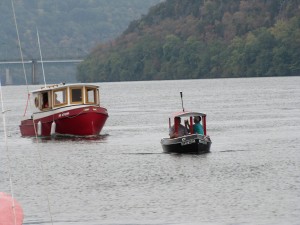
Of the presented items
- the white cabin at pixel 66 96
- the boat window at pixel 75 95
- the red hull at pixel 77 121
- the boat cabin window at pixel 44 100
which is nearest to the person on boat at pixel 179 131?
the red hull at pixel 77 121

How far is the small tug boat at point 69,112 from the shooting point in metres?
72.1

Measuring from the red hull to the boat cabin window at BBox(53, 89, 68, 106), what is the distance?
109 centimetres

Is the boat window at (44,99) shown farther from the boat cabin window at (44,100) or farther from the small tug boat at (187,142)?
the small tug boat at (187,142)

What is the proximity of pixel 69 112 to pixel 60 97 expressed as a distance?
96.2 inches

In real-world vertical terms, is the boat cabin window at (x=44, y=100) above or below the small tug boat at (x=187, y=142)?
above

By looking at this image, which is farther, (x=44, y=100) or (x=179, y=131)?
(x=44, y=100)

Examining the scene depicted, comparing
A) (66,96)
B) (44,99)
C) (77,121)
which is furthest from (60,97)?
(77,121)

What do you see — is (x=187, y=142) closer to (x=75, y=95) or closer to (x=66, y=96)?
(x=75, y=95)

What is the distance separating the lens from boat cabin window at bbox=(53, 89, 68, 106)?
7369 centimetres

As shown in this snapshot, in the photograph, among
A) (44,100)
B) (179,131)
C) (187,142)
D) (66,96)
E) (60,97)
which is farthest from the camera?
(44,100)

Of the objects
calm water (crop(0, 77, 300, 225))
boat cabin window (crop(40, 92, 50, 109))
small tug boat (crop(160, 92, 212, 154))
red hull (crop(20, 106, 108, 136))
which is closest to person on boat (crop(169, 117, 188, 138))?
small tug boat (crop(160, 92, 212, 154))

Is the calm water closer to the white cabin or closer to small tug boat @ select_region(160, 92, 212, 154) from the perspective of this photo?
small tug boat @ select_region(160, 92, 212, 154)

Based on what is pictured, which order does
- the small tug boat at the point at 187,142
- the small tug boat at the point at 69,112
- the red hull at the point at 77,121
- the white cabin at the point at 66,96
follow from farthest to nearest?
the white cabin at the point at 66,96, the small tug boat at the point at 69,112, the red hull at the point at 77,121, the small tug boat at the point at 187,142

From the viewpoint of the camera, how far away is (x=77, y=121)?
72.2 m
